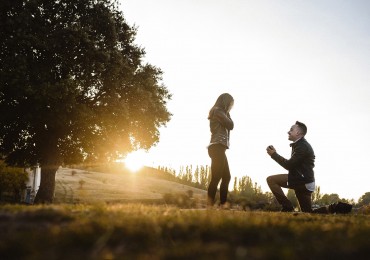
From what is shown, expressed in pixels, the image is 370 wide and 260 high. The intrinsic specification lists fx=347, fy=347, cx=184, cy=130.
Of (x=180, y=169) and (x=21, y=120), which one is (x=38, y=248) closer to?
(x=21, y=120)

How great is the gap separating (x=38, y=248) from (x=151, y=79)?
2392cm

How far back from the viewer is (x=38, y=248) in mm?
2146

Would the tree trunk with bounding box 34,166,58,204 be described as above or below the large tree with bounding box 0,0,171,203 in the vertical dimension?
below

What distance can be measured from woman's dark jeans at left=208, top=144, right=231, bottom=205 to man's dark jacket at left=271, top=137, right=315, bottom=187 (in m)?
1.72

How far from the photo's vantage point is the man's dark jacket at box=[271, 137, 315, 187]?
1003 centimetres

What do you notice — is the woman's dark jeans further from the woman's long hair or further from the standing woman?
the woman's long hair

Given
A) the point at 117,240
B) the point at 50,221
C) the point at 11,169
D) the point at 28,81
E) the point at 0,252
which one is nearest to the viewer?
the point at 0,252

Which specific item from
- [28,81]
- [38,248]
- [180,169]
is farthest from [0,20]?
[180,169]

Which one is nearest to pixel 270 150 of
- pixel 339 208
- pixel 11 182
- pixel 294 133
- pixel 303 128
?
pixel 294 133

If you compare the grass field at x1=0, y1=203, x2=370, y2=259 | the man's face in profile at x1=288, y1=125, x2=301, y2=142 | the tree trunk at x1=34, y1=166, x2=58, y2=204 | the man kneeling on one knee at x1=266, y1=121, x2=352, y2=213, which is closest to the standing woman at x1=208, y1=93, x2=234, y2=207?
the man kneeling on one knee at x1=266, y1=121, x2=352, y2=213

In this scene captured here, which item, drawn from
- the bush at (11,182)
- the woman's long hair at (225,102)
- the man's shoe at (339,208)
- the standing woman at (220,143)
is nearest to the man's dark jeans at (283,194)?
the man's shoe at (339,208)

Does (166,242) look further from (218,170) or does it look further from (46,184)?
(46,184)

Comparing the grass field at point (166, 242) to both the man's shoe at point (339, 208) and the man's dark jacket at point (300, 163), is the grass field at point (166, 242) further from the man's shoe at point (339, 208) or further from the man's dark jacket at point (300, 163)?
the man's shoe at point (339, 208)

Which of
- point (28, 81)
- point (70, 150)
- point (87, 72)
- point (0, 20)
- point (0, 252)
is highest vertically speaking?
point (0, 20)
